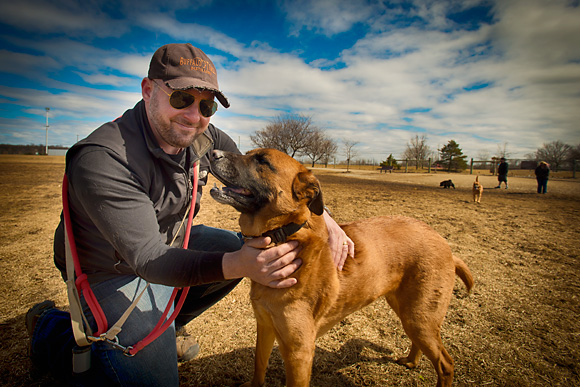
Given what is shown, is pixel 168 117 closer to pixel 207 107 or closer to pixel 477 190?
pixel 207 107

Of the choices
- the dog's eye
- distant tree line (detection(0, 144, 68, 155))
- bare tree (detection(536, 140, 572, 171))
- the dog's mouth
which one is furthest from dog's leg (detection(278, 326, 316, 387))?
distant tree line (detection(0, 144, 68, 155))

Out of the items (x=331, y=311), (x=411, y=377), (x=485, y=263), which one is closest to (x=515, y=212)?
(x=485, y=263)

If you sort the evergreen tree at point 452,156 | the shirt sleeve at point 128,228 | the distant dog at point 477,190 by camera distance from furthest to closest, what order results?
1. the evergreen tree at point 452,156
2. the distant dog at point 477,190
3. the shirt sleeve at point 128,228

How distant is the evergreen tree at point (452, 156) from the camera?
45438mm

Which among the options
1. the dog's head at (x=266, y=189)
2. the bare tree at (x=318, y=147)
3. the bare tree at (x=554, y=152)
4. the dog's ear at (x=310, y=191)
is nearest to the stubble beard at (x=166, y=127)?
the dog's head at (x=266, y=189)

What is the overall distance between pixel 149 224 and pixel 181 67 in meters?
1.30

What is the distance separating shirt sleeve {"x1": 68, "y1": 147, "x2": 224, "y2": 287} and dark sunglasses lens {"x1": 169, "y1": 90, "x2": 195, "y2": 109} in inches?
25.2

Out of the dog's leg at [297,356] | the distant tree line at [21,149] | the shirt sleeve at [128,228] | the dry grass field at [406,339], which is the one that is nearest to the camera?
the shirt sleeve at [128,228]

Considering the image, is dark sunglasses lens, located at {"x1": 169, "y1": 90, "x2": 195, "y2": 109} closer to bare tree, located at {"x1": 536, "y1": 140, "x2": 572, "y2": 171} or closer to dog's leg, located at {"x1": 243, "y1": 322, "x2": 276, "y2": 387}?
dog's leg, located at {"x1": 243, "y1": 322, "x2": 276, "y2": 387}

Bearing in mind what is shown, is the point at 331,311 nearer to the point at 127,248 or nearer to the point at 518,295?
the point at 127,248

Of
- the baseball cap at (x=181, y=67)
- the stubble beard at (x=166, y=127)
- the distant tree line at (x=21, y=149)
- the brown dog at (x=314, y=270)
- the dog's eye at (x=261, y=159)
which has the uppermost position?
the distant tree line at (x=21, y=149)

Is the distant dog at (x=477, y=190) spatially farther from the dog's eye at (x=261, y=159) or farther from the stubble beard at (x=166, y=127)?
the stubble beard at (x=166, y=127)

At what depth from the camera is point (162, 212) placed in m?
2.27

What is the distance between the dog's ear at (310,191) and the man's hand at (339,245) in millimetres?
330
